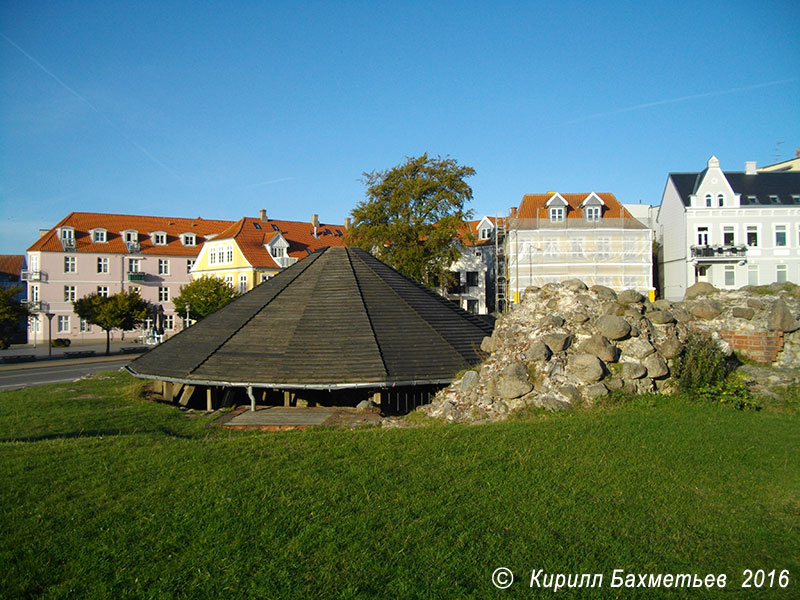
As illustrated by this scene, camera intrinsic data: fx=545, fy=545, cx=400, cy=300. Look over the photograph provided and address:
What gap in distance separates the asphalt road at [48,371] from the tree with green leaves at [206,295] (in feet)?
25.4

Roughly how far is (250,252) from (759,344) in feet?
168

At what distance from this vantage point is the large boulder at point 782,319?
443 inches

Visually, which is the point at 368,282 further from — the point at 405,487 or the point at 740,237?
the point at 740,237

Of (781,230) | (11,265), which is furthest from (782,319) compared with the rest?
(11,265)

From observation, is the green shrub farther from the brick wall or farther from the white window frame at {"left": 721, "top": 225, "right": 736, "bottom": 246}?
the white window frame at {"left": 721, "top": 225, "right": 736, "bottom": 246}

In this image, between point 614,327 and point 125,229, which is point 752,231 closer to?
point 614,327

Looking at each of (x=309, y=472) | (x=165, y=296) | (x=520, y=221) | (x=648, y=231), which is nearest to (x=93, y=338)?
(x=165, y=296)

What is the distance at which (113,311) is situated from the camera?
136 feet

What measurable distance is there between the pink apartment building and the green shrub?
2127 inches

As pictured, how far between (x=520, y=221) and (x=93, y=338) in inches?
1717

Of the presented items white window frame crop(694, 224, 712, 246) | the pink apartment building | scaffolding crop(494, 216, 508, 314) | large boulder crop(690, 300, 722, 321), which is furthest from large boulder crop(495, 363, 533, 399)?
the pink apartment building

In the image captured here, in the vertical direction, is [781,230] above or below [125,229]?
below

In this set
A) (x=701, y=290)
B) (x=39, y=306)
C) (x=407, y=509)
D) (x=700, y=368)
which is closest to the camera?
(x=407, y=509)

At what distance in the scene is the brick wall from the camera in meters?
11.4
